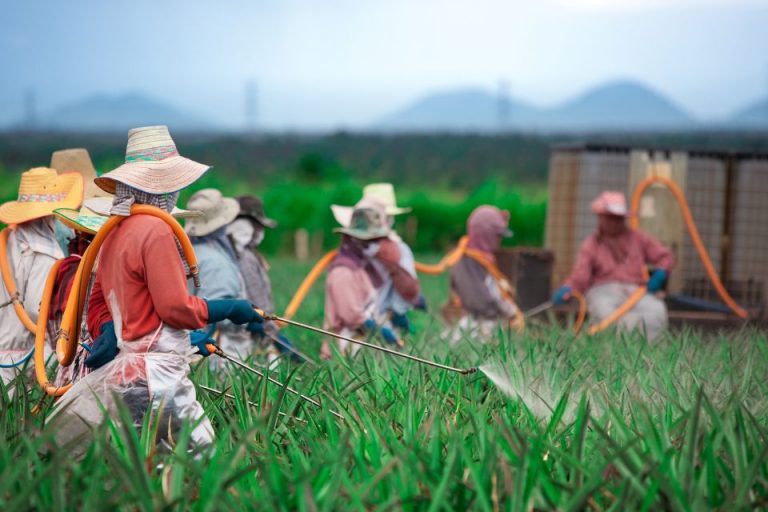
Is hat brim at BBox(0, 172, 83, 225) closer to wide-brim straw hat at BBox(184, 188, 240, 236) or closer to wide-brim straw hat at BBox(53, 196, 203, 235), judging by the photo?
wide-brim straw hat at BBox(53, 196, 203, 235)

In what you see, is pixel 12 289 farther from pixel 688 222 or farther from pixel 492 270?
pixel 688 222

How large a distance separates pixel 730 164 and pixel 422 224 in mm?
16141

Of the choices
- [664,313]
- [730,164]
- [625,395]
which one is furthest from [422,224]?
[625,395]

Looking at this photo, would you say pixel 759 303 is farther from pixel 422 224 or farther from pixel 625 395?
pixel 422 224

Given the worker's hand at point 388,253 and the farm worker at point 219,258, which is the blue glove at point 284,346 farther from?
the worker's hand at point 388,253

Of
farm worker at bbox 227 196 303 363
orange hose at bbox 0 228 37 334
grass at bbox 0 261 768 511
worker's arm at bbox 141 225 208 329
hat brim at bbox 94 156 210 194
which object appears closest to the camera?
grass at bbox 0 261 768 511

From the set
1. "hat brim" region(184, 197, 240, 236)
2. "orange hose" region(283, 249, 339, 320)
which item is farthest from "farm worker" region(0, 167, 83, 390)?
"orange hose" region(283, 249, 339, 320)

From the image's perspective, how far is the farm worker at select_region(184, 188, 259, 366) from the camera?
20.5 ft

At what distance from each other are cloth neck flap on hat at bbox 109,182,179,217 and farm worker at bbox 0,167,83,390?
1.51 m

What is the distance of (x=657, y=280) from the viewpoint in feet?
27.1

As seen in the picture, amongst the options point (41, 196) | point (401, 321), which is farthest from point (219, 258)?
point (401, 321)

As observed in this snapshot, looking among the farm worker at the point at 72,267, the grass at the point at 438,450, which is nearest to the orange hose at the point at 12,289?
the farm worker at the point at 72,267

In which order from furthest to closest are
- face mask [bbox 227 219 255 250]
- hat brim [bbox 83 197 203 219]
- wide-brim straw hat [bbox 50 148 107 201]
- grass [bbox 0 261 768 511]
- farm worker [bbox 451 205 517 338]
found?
farm worker [bbox 451 205 517 338] < face mask [bbox 227 219 255 250] < wide-brim straw hat [bbox 50 148 107 201] < hat brim [bbox 83 197 203 219] < grass [bbox 0 261 768 511]

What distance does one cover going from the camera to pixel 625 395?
4.52m
